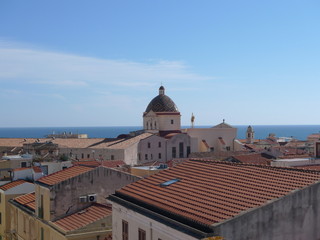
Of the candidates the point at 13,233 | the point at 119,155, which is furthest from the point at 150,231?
the point at 119,155

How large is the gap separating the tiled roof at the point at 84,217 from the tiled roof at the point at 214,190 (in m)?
3.02

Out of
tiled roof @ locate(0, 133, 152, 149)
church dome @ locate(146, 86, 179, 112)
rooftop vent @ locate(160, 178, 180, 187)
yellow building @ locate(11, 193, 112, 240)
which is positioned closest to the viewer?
rooftop vent @ locate(160, 178, 180, 187)

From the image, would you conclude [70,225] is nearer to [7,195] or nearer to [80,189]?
[80,189]

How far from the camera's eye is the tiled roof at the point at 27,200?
78.0 ft

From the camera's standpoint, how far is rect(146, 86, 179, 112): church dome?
69.4m

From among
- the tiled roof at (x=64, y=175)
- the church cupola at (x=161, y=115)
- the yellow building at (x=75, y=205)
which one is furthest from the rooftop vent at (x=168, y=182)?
the church cupola at (x=161, y=115)

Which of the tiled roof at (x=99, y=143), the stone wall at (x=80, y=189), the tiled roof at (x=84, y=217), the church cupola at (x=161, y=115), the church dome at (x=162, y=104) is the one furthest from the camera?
the church dome at (x=162, y=104)

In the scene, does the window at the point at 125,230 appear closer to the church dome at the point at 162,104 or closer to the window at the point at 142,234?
the window at the point at 142,234

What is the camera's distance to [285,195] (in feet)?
40.3

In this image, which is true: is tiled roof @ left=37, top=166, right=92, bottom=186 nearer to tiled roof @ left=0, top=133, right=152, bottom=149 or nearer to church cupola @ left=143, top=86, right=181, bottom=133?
tiled roof @ left=0, top=133, right=152, bottom=149

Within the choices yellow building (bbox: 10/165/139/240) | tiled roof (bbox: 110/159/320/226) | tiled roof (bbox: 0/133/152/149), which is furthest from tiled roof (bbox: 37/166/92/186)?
tiled roof (bbox: 0/133/152/149)

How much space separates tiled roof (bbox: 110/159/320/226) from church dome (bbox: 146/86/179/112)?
5215 cm

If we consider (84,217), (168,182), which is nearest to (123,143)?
(84,217)

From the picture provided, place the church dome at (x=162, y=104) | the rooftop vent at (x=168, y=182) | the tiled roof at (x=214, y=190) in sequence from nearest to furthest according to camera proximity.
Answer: the tiled roof at (x=214, y=190) < the rooftop vent at (x=168, y=182) < the church dome at (x=162, y=104)
